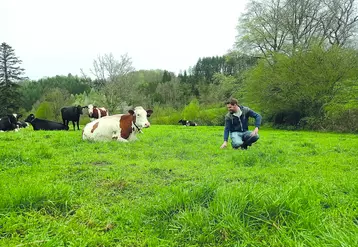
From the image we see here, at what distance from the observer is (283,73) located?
24.5 m

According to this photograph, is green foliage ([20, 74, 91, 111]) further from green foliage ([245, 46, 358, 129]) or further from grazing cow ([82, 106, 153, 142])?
grazing cow ([82, 106, 153, 142])

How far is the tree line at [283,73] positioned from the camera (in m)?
22.1

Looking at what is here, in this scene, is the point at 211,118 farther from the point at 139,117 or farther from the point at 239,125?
the point at 239,125

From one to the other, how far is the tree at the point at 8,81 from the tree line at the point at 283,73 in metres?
0.15

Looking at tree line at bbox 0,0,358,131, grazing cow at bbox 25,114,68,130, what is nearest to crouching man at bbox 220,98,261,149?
grazing cow at bbox 25,114,68,130

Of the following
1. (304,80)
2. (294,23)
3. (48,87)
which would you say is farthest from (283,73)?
(48,87)

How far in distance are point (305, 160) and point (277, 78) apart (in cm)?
1987

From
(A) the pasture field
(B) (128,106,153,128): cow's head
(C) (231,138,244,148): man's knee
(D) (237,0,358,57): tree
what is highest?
(D) (237,0,358,57): tree

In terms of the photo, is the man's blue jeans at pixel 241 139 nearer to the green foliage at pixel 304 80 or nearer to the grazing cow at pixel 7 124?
the grazing cow at pixel 7 124

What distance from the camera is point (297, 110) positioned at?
25438mm

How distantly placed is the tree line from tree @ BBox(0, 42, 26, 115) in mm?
147

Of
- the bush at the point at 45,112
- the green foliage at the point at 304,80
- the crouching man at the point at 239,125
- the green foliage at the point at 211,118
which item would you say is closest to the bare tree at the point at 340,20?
the green foliage at the point at 304,80

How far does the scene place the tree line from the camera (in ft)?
72.6

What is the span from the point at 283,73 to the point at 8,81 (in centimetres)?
4735
